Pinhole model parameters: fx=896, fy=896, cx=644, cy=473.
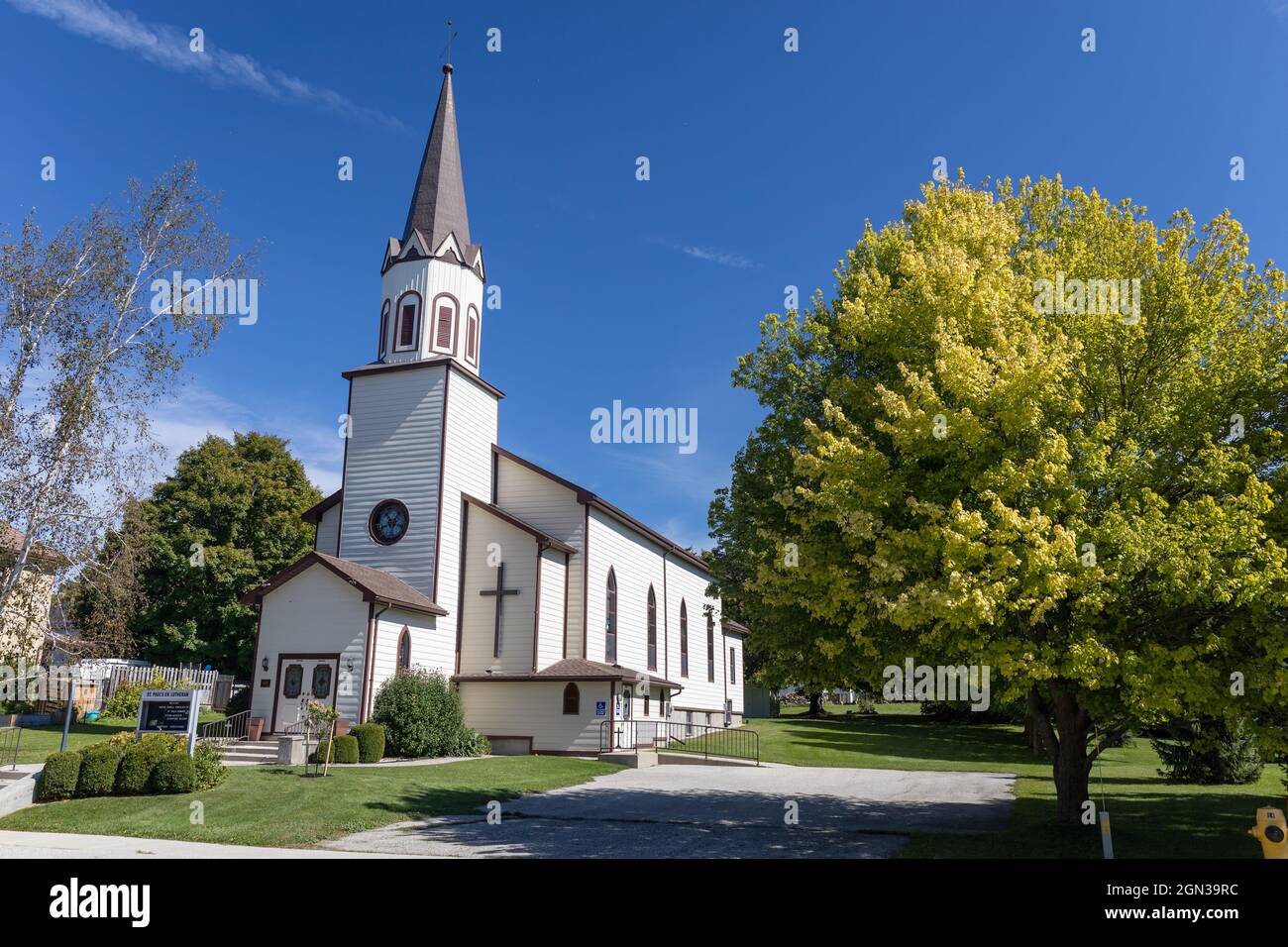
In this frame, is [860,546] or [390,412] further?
[390,412]

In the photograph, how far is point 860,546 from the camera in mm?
13734

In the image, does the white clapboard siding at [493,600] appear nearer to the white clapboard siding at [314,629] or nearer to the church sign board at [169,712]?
the white clapboard siding at [314,629]

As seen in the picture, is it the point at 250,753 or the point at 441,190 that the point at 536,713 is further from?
the point at 441,190

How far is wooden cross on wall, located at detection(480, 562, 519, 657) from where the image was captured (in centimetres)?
3061

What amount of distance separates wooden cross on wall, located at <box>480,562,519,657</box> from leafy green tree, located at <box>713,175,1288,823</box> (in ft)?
53.4

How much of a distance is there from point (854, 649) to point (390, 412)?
22.0 m

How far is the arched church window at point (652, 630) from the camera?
3859 centimetres

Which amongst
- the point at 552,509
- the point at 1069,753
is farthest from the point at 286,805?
the point at 552,509

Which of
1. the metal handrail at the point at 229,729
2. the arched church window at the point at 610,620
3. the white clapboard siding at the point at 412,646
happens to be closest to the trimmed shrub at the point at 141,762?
the white clapboard siding at the point at 412,646

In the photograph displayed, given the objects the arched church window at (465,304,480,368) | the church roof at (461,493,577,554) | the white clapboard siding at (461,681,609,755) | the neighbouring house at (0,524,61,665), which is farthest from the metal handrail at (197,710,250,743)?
the arched church window at (465,304,480,368)

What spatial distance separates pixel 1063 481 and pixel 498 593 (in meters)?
22.1

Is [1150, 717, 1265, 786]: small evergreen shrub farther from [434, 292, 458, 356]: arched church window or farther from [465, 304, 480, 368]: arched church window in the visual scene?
[434, 292, 458, 356]: arched church window
